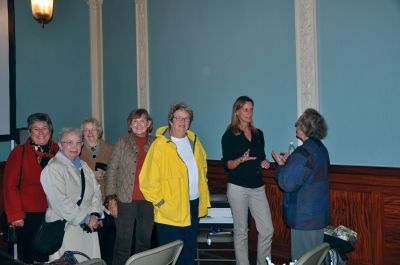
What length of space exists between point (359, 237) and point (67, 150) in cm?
240

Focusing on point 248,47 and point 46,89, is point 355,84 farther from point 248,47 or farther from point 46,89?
point 46,89

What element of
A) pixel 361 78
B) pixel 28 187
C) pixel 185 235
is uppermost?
pixel 361 78

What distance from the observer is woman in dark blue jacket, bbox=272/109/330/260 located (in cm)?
283

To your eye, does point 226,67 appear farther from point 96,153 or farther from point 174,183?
point 174,183

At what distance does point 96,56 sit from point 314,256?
5083 millimetres

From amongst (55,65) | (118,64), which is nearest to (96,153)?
(118,64)

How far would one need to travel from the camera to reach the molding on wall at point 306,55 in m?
3.79

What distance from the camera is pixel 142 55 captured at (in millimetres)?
5602

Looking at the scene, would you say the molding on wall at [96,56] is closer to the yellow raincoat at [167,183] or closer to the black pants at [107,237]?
the black pants at [107,237]

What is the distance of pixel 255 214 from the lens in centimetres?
362

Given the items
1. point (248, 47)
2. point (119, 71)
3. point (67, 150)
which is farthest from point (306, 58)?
point (119, 71)

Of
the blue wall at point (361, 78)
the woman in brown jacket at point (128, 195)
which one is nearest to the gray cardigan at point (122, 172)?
the woman in brown jacket at point (128, 195)

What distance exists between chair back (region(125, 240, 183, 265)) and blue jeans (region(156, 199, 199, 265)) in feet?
2.57

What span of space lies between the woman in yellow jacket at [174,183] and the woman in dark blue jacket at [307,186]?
68cm
